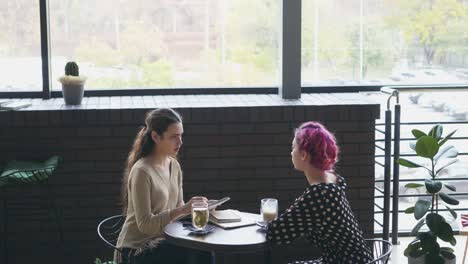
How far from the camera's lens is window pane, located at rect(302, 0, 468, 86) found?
19.7 ft

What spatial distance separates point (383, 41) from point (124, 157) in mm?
2145

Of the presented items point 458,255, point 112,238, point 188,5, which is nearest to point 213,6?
point 188,5

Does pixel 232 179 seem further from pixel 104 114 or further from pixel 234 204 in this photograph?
pixel 104 114

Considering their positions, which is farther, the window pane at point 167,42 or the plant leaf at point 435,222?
the window pane at point 167,42

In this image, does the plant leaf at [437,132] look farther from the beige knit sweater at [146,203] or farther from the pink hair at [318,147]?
the beige knit sweater at [146,203]

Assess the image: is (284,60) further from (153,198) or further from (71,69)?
(153,198)

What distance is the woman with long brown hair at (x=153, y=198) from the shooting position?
13.0 ft

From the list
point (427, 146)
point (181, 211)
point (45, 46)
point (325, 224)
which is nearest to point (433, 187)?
point (427, 146)

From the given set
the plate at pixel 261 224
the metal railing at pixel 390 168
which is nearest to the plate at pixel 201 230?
the plate at pixel 261 224

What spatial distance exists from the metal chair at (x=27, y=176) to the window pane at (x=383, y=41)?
203 cm

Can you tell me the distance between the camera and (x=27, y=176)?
490 cm

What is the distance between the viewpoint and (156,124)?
4.14 m

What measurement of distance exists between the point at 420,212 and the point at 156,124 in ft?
6.18

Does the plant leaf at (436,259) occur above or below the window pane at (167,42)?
below
